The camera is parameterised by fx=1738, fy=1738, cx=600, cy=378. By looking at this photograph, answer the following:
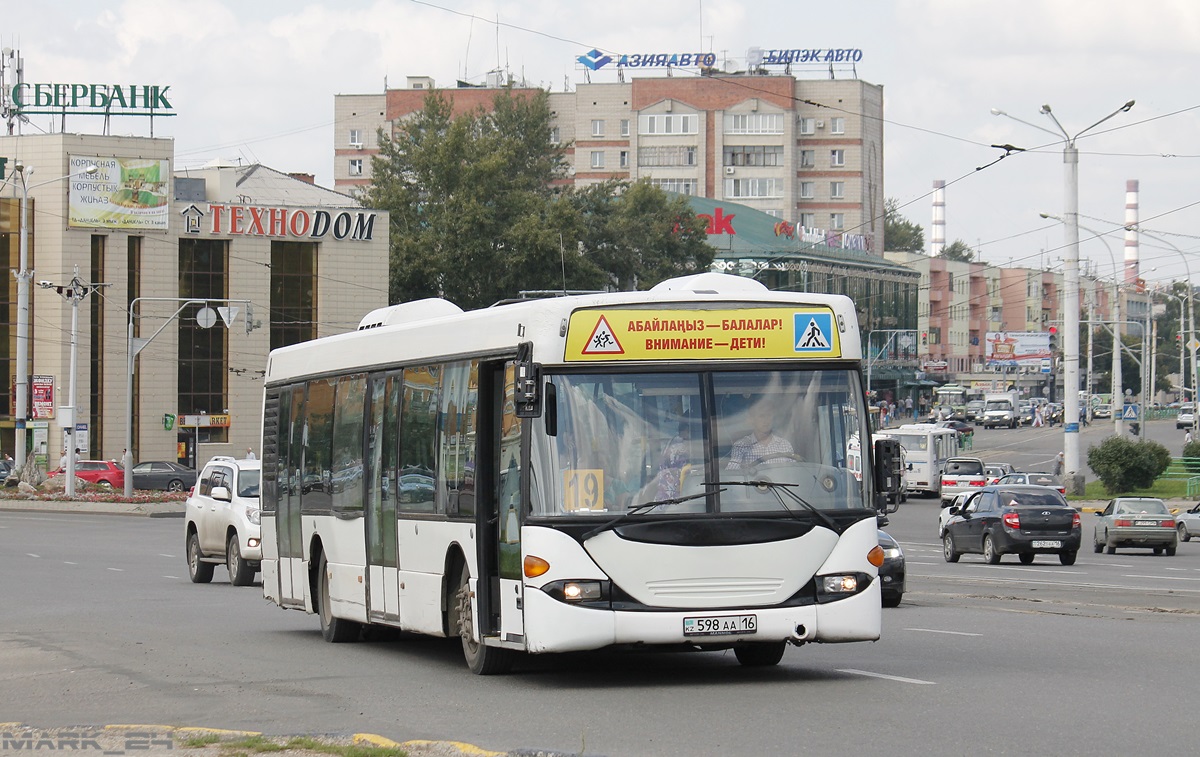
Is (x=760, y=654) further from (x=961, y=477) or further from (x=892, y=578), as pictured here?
(x=961, y=477)

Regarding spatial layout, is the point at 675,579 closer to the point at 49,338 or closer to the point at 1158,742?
the point at 1158,742

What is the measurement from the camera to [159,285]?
2906 inches

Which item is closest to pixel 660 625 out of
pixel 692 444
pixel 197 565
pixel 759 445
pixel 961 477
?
pixel 692 444

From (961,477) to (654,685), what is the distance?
4970cm

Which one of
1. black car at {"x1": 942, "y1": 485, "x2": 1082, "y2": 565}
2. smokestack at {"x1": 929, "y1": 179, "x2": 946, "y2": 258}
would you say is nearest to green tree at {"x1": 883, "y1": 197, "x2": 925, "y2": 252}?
smokestack at {"x1": 929, "y1": 179, "x2": 946, "y2": 258}

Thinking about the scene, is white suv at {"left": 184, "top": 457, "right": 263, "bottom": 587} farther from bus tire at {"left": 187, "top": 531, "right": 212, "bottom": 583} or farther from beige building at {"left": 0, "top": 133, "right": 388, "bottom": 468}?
beige building at {"left": 0, "top": 133, "right": 388, "bottom": 468}

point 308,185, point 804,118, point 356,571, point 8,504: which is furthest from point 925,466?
point 804,118

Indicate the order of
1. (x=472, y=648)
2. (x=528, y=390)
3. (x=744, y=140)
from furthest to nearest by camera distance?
(x=744, y=140) < (x=472, y=648) < (x=528, y=390)

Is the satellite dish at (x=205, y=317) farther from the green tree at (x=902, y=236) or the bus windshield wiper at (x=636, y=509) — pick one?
the green tree at (x=902, y=236)

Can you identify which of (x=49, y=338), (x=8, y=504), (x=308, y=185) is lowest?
(x=8, y=504)

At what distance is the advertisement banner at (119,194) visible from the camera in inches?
2817

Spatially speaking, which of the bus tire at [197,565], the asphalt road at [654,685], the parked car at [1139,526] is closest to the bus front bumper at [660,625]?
the asphalt road at [654,685]

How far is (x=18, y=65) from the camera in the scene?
2958 inches

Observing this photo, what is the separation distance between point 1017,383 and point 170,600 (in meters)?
145
